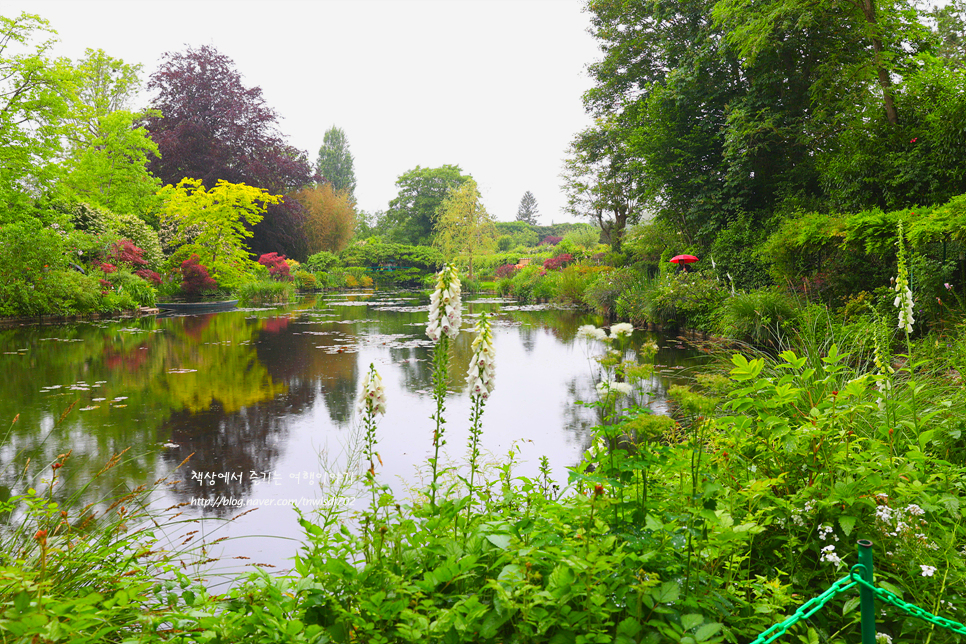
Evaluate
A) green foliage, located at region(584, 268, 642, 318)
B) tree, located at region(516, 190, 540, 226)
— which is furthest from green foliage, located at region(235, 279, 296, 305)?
tree, located at region(516, 190, 540, 226)

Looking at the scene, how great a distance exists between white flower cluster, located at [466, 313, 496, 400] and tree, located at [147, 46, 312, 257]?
23.1 m

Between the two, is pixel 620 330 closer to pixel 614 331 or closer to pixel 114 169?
pixel 614 331

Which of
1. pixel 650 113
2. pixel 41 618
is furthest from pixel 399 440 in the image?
pixel 650 113

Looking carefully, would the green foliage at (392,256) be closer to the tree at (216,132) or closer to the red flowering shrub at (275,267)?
the tree at (216,132)

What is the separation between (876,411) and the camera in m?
2.32

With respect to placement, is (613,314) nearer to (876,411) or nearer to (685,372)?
(685,372)

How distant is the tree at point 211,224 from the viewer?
17250 mm

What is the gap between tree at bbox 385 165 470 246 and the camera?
39219mm

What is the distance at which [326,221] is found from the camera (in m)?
30.7

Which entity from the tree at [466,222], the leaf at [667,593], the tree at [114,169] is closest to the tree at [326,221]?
the tree at [466,222]

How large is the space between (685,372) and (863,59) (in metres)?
6.65

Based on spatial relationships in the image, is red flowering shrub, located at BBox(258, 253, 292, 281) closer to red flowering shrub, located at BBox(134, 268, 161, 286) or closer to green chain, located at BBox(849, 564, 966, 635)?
red flowering shrub, located at BBox(134, 268, 161, 286)

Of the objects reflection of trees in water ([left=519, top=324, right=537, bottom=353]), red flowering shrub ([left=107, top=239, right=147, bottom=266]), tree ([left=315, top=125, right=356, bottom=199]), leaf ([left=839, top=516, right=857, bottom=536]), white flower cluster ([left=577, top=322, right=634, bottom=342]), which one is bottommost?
reflection of trees in water ([left=519, top=324, right=537, bottom=353])

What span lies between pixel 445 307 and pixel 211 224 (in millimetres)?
18826
